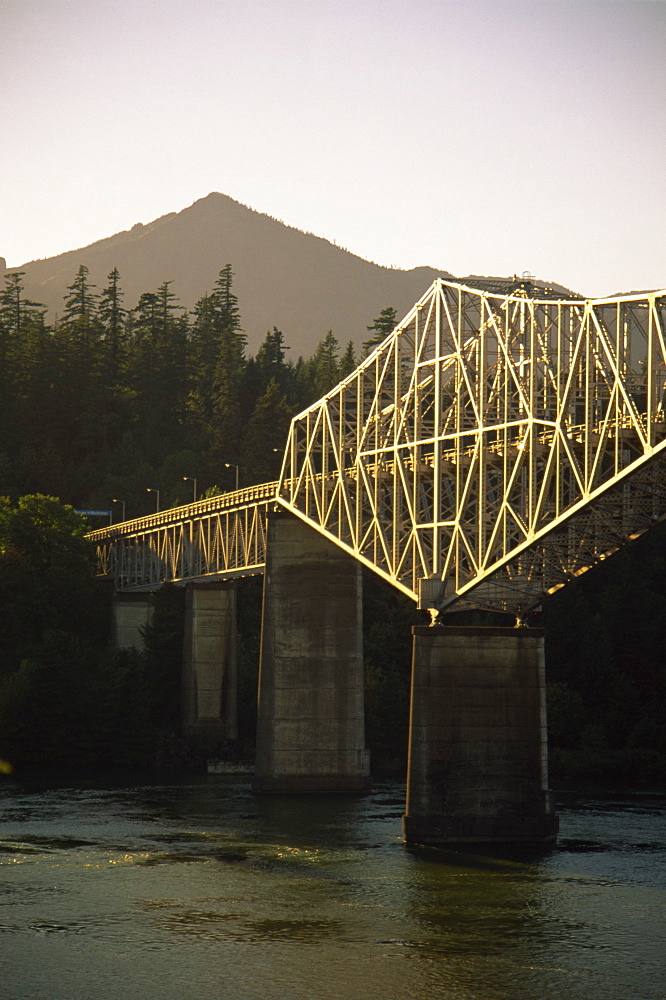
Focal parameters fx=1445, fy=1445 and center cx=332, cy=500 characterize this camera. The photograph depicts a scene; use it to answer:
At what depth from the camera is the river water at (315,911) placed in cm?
4038

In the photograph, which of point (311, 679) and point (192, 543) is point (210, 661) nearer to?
point (192, 543)

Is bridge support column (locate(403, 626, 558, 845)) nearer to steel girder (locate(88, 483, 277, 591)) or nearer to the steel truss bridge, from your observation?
the steel truss bridge

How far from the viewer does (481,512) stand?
62844mm

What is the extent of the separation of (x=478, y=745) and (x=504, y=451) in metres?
12.4

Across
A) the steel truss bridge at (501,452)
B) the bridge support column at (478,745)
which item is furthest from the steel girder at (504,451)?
the bridge support column at (478,745)

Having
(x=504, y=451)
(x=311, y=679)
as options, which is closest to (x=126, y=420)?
(x=311, y=679)

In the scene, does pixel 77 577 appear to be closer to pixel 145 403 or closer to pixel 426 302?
pixel 426 302

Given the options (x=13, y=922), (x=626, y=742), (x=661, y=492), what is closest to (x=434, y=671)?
(x=661, y=492)

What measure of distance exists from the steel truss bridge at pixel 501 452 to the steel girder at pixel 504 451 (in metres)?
0.09

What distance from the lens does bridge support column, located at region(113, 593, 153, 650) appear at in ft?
395

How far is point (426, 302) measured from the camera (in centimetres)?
7175

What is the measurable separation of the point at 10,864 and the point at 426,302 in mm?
33293

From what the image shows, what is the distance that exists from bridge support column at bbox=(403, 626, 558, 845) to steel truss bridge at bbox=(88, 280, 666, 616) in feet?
13.4

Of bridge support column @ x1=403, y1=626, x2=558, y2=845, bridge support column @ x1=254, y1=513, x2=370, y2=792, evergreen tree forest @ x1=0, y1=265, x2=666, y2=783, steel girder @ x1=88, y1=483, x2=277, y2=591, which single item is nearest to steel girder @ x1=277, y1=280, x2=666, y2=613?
bridge support column @ x1=254, y1=513, x2=370, y2=792
